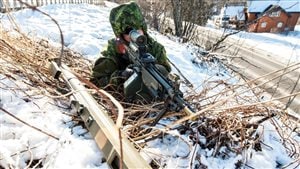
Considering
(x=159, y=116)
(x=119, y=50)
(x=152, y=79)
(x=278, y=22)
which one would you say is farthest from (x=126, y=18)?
(x=278, y=22)

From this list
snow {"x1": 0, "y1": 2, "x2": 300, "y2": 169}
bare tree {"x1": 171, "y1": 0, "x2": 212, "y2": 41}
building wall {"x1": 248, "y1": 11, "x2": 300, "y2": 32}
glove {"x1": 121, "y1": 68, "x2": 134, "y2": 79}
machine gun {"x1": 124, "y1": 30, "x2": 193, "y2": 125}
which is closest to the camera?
snow {"x1": 0, "y1": 2, "x2": 300, "y2": 169}

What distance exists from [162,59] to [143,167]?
1.51m

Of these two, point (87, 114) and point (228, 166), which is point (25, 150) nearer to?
point (87, 114)

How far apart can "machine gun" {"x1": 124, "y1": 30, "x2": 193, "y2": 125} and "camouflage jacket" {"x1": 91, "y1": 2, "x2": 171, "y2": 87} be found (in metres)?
0.19

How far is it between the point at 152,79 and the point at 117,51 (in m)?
0.71

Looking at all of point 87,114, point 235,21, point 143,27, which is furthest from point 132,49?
point 235,21

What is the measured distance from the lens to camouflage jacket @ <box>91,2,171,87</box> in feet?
7.13

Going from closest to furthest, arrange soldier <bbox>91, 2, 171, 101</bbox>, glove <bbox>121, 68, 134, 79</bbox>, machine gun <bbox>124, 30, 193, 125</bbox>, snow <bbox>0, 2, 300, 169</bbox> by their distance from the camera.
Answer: snow <bbox>0, 2, 300, 169</bbox>, machine gun <bbox>124, 30, 193, 125</bbox>, glove <bbox>121, 68, 134, 79</bbox>, soldier <bbox>91, 2, 171, 101</bbox>

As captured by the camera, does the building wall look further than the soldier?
Yes

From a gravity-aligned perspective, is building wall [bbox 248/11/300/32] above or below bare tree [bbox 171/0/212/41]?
below

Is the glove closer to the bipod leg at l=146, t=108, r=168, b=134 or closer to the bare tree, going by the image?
the bipod leg at l=146, t=108, r=168, b=134

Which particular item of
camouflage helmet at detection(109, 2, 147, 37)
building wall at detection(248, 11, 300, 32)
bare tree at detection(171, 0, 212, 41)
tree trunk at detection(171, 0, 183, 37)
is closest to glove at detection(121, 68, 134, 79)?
camouflage helmet at detection(109, 2, 147, 37)

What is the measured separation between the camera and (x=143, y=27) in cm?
236

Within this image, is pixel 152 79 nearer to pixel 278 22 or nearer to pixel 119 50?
pixel 119 50
